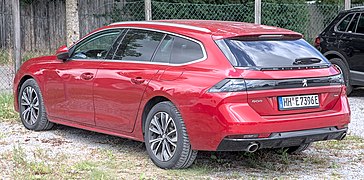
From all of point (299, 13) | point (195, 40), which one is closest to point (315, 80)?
point (195, 40)

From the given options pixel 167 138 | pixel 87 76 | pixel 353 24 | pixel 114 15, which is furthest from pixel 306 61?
pixel 114 15

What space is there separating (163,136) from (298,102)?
4.57 feet

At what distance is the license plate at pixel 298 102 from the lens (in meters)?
5.82

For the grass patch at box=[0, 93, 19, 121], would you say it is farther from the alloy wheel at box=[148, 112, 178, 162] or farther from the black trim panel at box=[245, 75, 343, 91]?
the black trim panel at box=[245, 75, 343, 91]

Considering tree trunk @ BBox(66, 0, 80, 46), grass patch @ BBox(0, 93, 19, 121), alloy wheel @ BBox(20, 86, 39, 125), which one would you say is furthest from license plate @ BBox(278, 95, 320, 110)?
tree trunk @ BBox(66, 0, 80, 46)

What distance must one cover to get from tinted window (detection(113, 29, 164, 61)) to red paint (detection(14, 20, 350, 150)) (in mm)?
97

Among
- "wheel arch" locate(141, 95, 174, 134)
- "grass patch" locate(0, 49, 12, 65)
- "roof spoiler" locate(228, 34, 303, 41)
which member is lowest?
"grass patch" locate(0, 49, 12, 65)

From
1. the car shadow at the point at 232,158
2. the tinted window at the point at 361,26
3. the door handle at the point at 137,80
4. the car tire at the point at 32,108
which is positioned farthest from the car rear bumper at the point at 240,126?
the tinted window at the point at 361,26

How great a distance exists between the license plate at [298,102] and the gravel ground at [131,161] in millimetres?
709

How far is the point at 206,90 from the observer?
5.71 metres

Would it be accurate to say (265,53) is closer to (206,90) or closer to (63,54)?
(206,90)

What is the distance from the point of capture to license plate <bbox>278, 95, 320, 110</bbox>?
5824 mm

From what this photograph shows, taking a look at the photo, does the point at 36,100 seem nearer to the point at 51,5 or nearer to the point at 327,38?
the point at 327,38

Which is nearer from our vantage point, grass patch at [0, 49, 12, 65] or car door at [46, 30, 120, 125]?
car door at [46, 30, 120, 125]
